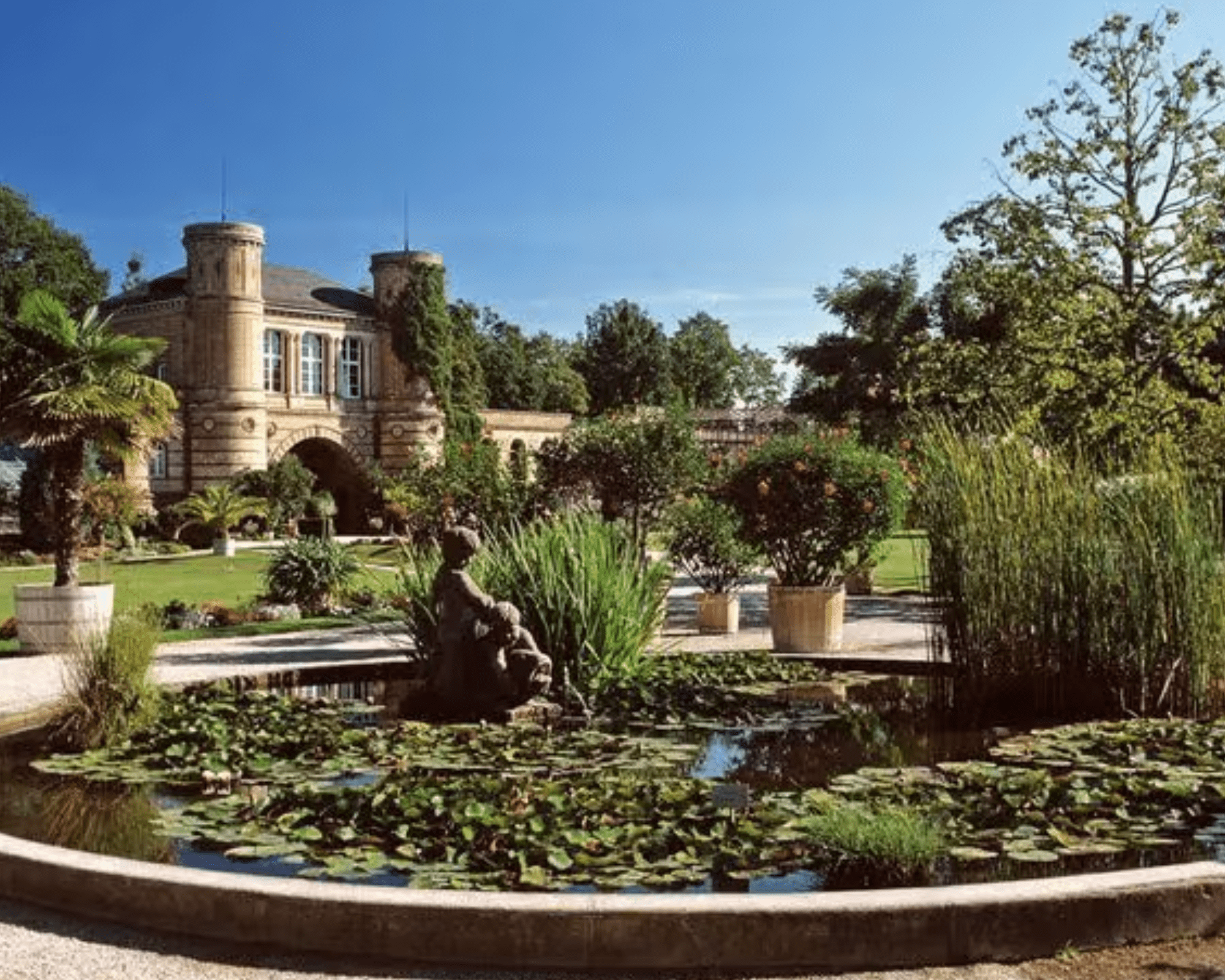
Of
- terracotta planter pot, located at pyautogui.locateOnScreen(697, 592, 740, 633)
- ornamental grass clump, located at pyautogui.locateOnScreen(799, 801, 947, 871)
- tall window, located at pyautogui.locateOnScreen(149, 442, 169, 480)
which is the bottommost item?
ornamental grass clump, located at pyautogui.locateOnScreen(799, 801, 947, 871)

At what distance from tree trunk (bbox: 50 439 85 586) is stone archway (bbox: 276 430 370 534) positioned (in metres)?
35.0

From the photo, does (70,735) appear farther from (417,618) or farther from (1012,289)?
(1012,289)

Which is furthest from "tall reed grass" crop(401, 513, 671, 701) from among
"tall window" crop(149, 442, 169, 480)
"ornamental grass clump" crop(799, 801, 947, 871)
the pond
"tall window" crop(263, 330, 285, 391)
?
"tall window" crop(263, 330, 285, 391)

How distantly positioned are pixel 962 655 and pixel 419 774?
3.60m

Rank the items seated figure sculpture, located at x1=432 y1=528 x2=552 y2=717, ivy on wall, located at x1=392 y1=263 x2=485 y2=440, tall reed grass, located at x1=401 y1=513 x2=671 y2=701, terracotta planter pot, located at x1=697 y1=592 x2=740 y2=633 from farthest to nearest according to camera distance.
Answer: ivy on wall, located at x1=392 y1=263 x2=485 y2=440
terracotta planter pot, located at x1=697 y1=592 x2=740 y2=633
tall reed grass, located at x1=401 y1=513 x2=671 y2=701
seated figure sculpture, located at x1=432 y1=528 x2=552 y2=717

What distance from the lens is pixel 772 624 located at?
13.0 m

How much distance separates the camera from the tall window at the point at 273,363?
50.0 meters

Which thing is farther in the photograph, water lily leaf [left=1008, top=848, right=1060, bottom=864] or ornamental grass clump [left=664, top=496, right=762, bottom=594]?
ornamental grass clump [left=664, top=496, right=762, bottom=594]

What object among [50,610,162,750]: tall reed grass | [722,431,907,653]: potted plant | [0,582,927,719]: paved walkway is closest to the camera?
[50,610,162,750]: tall reed grass

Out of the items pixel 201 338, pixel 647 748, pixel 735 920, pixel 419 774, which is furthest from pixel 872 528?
pixel 201 338

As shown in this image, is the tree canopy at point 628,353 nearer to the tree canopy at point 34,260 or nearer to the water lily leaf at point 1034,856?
the tree canopy at point 34,260

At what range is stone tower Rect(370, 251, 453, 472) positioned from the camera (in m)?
52.3

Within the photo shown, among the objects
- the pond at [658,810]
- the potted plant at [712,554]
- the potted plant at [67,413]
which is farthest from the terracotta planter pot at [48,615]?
the potted plant at [712,554]

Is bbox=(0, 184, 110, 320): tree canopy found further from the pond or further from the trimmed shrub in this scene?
the pond
